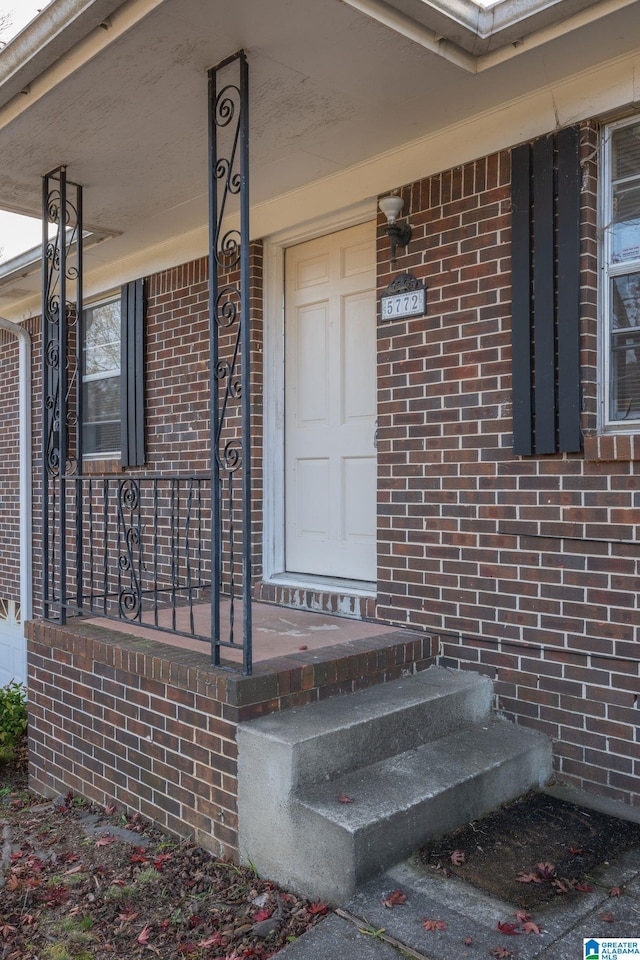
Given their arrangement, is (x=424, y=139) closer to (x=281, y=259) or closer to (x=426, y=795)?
(x=281, y=259)

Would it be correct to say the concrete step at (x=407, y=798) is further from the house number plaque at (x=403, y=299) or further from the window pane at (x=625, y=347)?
the house number plaque at (x=403, y=299)

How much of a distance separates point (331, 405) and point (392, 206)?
1.23 meters

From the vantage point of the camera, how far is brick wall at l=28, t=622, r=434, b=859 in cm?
306

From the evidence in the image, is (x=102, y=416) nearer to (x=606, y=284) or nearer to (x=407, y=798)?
(x=606, y=284)

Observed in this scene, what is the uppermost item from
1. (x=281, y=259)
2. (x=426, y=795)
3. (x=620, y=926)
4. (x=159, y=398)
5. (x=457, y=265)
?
(x=281, y=259)

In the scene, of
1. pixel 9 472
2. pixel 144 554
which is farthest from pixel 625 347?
pixel 9 472

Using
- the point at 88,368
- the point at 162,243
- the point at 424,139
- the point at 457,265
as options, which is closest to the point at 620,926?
the point at 457,265

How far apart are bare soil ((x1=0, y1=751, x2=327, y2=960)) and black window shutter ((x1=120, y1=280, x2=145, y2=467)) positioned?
2.93m

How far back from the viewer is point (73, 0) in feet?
9.46

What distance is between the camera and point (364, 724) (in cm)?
300

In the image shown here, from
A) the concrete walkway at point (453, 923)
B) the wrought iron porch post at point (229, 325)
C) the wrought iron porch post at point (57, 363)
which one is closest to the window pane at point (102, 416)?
the wrought iron porch post at point (57, 363)

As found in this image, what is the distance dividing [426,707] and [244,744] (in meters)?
0.81

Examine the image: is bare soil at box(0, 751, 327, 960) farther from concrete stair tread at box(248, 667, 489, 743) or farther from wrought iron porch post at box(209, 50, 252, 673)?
wrought iron porch post at box(209, 50, 252, 673)

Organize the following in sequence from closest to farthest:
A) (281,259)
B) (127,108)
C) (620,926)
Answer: (620,926)
(127,108)
(281,259)
